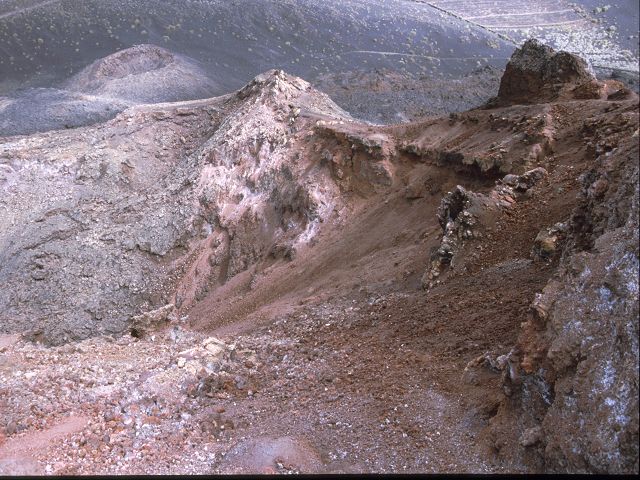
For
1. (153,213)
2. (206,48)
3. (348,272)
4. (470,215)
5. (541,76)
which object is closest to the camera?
(470,215)

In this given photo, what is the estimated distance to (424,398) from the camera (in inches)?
177

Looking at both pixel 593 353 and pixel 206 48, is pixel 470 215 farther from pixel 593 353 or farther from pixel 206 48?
pixel 206 48

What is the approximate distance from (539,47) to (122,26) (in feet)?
48.9

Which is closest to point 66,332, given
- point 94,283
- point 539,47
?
point 94,283

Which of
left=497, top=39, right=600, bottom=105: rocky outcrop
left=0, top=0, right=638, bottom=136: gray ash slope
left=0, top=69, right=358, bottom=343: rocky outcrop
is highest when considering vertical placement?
left=497, top=39, right=600, bottom=105: rocky outcrop

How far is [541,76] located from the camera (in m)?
8.70

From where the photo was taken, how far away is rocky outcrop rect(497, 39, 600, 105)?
819cm

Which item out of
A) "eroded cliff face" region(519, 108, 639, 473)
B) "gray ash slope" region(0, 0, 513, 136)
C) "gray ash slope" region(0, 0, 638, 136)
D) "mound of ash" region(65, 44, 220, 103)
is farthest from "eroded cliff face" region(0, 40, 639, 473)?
"gray ash slope" region(0, 0, 513, 136)

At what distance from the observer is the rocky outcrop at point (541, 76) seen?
8188mm

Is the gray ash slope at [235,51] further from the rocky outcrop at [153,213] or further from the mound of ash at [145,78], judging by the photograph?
the rocky outcrop at [153,213]

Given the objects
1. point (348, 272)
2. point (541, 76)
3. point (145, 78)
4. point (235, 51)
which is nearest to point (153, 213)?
point (348, 272)

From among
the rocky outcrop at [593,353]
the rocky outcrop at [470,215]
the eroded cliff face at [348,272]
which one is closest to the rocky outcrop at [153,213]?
the eroded cliff face at [348,272]

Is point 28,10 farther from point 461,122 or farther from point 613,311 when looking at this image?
point 613,311

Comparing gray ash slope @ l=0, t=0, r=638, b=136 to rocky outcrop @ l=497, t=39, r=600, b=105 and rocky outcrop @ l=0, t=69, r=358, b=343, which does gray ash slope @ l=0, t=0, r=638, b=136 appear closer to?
rocky outcrop @ l=0, t=69, r=358, b=343
